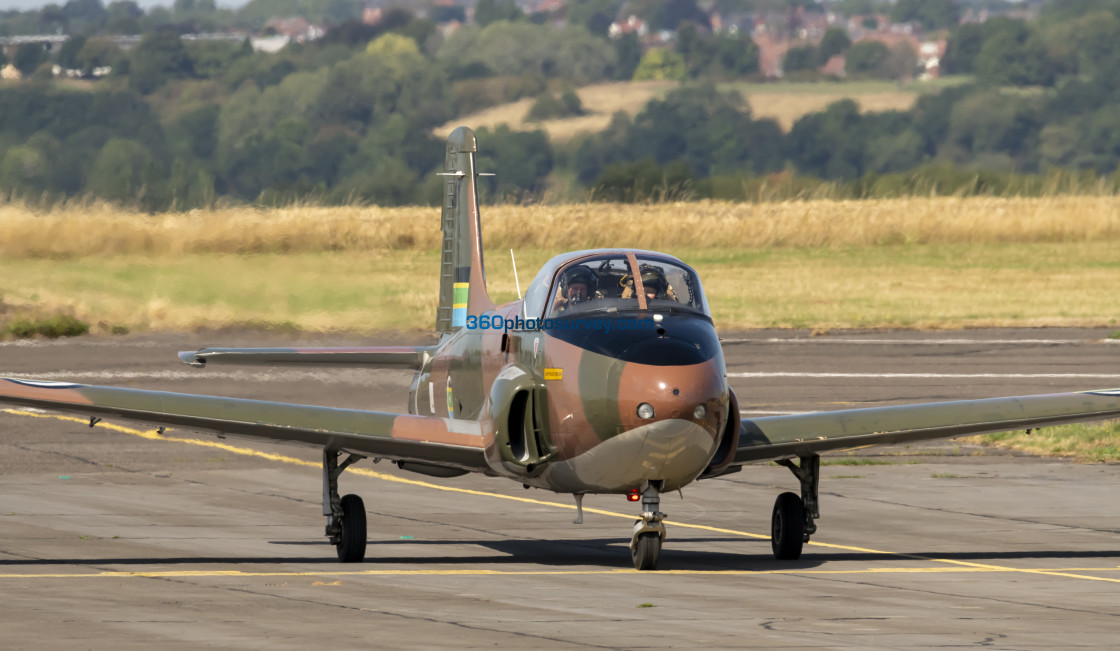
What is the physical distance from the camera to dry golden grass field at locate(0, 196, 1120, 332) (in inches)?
1481

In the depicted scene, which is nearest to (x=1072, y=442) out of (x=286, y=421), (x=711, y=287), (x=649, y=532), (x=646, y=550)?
(x=646, y=550)

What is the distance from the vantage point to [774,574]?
13.9m

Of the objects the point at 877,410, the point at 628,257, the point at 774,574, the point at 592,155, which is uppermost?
the point at 592,155

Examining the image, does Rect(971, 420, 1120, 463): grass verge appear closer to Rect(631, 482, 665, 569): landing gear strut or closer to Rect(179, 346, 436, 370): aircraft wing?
Rect(179, 346, 436, 370): aircraft wing

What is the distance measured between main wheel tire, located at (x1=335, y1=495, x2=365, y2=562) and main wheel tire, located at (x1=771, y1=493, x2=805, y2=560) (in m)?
3.59

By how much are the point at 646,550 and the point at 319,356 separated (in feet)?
18.6

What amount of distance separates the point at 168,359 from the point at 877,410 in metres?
23.1

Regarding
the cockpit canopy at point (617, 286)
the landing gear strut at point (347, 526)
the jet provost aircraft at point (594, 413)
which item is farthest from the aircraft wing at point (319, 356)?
the cockpit canopy at point (617, 286)

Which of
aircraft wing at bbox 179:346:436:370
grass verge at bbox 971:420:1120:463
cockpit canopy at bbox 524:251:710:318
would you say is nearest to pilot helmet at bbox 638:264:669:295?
cockpit canopy at bbox 524:251:710:318

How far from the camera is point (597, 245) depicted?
190 ft

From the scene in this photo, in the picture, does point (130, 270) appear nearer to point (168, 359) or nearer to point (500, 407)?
point (168, 359)

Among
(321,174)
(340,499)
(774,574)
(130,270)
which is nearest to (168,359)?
(130,270)

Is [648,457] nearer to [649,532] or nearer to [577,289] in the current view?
[649,532]

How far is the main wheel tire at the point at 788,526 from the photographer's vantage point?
14.6 m
